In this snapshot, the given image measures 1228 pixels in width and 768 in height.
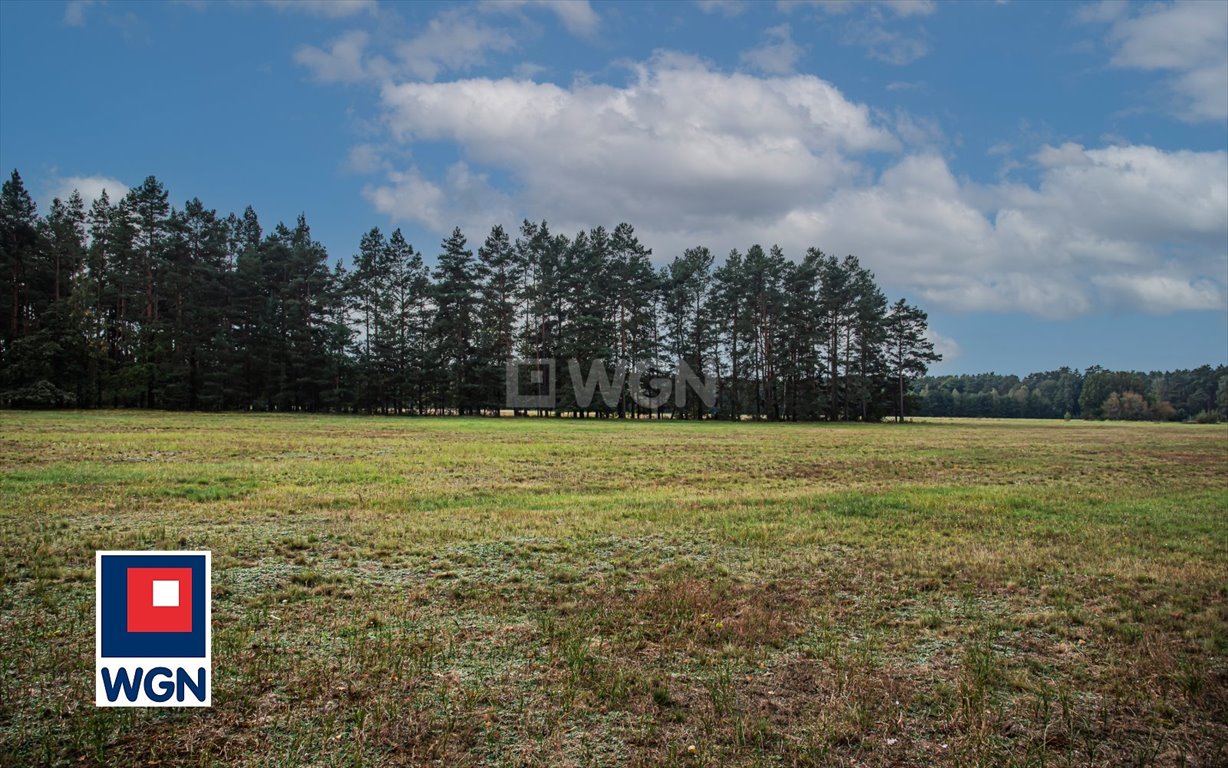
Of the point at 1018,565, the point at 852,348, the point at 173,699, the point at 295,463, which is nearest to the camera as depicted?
the point at 173,699

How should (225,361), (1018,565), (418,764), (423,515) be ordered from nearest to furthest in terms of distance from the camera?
(418,764)
(1018,565)
(423,515)
(225,361)

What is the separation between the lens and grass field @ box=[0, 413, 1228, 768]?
428 centimetres

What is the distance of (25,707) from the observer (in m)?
4.43

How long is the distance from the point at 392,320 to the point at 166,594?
222 ft

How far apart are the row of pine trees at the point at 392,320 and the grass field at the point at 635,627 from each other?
171 feet

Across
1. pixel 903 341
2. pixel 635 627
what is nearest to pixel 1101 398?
pixel 903 341

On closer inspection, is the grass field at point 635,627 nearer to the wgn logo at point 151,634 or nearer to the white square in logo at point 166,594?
the wgn logo at point 151,634

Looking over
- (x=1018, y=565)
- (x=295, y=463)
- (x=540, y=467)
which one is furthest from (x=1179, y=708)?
(x=295, y=463)

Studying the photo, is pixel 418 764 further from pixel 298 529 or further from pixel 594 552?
pixel 298 529

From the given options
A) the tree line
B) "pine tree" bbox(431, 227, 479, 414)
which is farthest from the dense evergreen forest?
the tree line

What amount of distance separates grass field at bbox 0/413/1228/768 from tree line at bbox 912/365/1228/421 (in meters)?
114

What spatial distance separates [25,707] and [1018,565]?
11.2 meters

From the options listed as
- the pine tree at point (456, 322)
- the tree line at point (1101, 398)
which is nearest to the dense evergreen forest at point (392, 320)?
the pine tree at point (456, 322)

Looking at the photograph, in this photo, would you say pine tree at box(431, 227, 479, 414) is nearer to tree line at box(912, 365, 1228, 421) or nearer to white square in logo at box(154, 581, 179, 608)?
white square in logo at box(154, 581, 179, 608)
